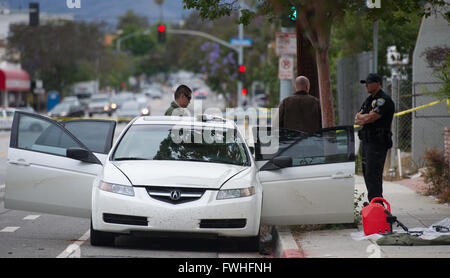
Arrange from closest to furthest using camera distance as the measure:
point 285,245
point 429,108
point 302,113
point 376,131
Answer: point 285,245
point 376,131
point 302,113
point 429,108

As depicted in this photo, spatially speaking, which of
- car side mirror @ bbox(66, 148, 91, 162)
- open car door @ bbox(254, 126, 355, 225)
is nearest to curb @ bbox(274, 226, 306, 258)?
open car door @ bbox(254, 126, 355, 225)

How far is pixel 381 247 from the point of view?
8133mm

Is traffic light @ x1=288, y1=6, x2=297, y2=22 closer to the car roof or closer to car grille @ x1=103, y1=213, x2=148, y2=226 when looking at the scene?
the car roof

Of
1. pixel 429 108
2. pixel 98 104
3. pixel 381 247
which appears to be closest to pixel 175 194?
pixel 381 247

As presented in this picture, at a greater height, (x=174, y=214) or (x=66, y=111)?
(x=174, y=214)

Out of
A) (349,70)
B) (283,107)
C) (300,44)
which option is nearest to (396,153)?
(349,70)

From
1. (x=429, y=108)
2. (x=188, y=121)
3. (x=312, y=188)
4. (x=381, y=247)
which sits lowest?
(x=381, y=247)

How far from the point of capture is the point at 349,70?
16953mm

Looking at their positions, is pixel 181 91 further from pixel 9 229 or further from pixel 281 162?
pixel 9 229

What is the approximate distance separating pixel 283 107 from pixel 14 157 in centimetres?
381

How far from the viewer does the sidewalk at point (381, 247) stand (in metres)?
7.75

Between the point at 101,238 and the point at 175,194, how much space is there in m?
1.08

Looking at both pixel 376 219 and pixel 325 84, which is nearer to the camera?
pixel 376 219
